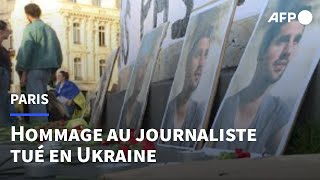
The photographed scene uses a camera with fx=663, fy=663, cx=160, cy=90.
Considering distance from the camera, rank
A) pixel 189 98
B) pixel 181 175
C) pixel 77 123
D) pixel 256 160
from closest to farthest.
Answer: pixel 181 175, pixel 256 160, pixel 189 98, pixel 77 123

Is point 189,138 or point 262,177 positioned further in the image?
point 189,138

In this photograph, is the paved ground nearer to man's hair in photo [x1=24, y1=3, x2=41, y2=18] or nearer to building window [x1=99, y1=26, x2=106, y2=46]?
man's hair in photo [x1=24, y1=3, x2=41, y2=18]

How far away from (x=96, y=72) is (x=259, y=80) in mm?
40858

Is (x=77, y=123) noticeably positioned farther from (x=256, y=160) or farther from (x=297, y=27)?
(x=256, y=160)

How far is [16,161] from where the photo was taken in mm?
5438

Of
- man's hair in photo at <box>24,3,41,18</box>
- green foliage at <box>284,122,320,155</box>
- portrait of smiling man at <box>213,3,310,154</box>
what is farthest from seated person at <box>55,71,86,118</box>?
green foliage at <box>284,122,320,155</box>

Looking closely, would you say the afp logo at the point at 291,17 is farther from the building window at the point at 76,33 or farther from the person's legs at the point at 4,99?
the building window at the point at 76,33

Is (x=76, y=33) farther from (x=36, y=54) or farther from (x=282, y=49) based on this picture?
(x=282, y=49)

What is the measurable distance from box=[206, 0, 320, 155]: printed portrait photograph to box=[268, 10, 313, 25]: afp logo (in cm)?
2

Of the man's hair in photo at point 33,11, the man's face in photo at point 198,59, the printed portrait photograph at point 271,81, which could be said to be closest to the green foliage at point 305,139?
the printed portrait photograph at point 271,81

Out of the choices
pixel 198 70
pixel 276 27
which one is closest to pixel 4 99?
pixel 198 70

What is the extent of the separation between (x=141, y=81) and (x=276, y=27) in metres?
3.90

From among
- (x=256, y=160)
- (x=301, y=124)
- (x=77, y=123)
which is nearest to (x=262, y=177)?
(x=256, y=160)

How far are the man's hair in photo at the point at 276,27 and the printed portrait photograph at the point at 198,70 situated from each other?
2.19 feet
